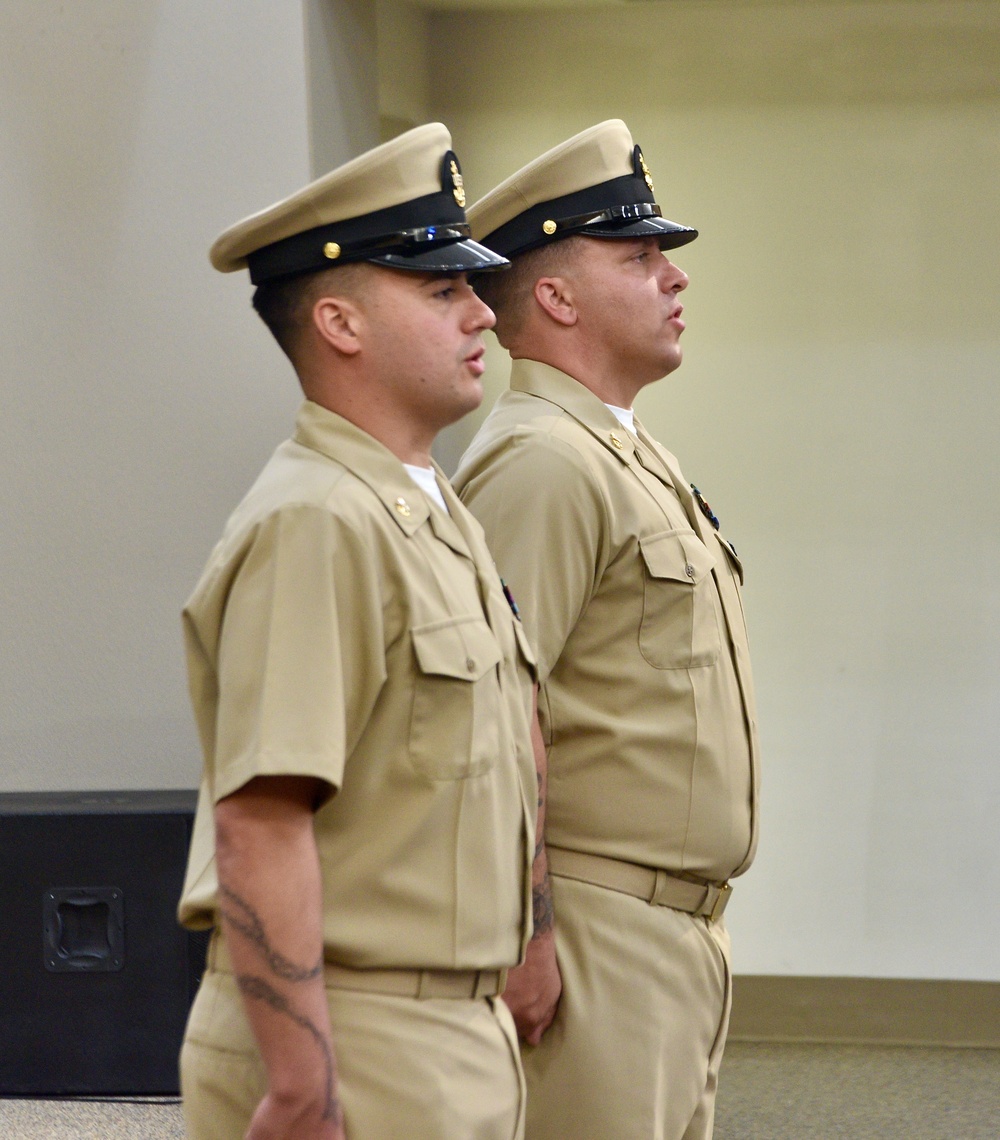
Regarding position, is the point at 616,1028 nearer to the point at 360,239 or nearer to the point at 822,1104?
the point at 360,239

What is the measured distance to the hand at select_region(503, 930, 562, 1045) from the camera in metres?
1.59

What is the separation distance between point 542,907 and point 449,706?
465mm

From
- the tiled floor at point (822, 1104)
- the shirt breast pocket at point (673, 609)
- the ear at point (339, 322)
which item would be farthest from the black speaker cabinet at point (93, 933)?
the ear at point (339, 322)

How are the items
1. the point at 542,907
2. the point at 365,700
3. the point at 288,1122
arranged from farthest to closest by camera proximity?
the point at 542,907 < the point at 365,700 < the point at 288,1122

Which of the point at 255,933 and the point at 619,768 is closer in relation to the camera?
the point at 255,933

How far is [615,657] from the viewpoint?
1707 mm

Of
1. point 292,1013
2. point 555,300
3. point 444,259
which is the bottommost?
point 292,1013

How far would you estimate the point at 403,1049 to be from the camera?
3.85 feet

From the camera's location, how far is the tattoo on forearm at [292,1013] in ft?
3.55

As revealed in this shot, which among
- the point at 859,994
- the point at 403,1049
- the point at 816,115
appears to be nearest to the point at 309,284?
the point at 403,1049

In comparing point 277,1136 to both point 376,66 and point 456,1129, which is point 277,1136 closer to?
point 456,1129

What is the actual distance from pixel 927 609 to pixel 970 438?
390 mm

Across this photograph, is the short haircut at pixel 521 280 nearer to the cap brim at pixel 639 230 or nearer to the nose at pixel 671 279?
the cap brim at pixel 639 230

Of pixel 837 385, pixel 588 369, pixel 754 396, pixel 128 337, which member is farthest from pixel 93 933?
pixel 837 385
